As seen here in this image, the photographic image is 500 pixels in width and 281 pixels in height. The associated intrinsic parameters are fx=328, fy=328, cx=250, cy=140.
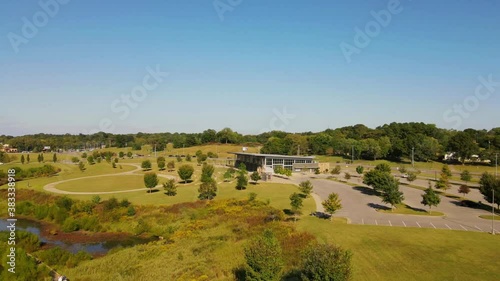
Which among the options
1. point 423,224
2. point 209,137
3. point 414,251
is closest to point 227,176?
point 423,224

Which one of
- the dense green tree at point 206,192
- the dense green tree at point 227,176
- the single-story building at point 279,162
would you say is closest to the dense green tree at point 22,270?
the dense green tree at point 206,192

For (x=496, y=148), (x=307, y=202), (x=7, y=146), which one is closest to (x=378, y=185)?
(x=307, y=202)

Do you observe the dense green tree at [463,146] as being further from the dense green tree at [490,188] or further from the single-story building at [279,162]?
the dense green tree at [490,188]

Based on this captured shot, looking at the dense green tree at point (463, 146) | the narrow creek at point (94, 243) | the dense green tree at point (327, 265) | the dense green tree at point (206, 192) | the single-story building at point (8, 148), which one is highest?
the dense green tree at point (463, 146)

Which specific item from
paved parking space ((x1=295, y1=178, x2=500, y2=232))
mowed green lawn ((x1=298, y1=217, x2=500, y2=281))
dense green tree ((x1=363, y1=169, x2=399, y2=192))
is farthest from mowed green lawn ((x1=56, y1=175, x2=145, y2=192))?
dense green tree ((x1=363, y1=169, x2=399, y2=192))

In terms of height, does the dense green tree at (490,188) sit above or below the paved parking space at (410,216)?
above

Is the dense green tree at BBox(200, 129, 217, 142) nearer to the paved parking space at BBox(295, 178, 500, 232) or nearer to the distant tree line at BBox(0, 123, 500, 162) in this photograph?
the distant tree line at BBox(0, 123, 500, 162)

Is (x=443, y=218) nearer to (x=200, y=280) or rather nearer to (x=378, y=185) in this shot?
(x=378, y=185)
